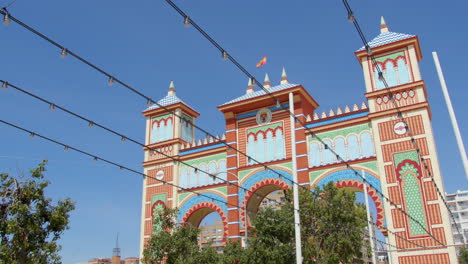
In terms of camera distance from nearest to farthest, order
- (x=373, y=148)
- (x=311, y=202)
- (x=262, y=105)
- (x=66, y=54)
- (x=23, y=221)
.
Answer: (x=66, y=54)
(x=23, y=221)
(x=311, y=202)
(x=373, y=148)
(x=262, y=105)

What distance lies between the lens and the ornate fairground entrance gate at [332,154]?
23.1m

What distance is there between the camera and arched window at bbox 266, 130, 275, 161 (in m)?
28.5

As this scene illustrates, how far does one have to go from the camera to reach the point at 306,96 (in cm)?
2856

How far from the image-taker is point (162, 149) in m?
32.8

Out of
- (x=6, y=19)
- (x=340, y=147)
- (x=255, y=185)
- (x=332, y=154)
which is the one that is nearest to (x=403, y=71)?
(x=340, y=147)

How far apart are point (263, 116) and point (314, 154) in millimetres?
4694

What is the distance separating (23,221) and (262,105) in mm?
18210

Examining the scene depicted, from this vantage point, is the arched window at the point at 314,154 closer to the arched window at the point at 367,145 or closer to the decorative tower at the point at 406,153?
the arched window at the point at 367,145

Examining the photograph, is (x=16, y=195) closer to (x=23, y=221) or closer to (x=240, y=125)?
(x=23, y=221)

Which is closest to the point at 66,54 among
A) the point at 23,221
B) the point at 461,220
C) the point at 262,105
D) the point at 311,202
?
the point at 23,221

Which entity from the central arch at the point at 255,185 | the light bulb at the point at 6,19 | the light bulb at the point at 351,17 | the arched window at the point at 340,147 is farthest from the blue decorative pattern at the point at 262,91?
the light bulb at the point at 6,19

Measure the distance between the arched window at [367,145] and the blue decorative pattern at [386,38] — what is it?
5.54 m

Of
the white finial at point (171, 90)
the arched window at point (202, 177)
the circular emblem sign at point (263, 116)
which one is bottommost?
the arched window at point (202, 177)

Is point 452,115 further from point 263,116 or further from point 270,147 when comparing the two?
point 263,116
